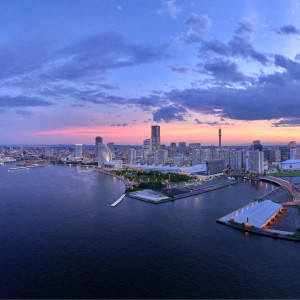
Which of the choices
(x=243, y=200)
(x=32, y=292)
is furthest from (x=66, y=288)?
(x=243, y=200)

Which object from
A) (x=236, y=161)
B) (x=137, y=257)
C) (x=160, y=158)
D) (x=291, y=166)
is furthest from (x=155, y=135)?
(x=137, y=257)

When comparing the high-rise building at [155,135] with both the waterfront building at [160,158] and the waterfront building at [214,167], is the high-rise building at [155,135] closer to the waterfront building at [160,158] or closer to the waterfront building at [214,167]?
the waterfront building at [160,158]

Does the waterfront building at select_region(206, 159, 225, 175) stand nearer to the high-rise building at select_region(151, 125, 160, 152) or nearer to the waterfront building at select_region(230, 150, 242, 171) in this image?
the waterfront building at select_region(230, 150, 242, 171)

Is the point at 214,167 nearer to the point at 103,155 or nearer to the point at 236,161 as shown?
the point at 236,161

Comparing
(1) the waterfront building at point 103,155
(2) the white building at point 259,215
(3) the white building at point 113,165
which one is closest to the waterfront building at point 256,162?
(2) the white building at point 259,215

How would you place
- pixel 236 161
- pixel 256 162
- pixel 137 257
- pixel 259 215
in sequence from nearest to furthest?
pixel 137 257 → pixel 259 215 → pixel 256 162 → pixel 236 161

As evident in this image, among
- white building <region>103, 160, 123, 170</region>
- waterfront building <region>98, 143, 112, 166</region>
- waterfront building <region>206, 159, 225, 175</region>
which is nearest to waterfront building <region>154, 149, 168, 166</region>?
white building <region>103, 160, 123, 170</region>

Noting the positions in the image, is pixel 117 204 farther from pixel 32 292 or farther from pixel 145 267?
pixel 32 292
